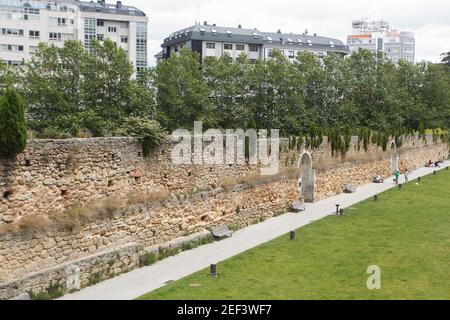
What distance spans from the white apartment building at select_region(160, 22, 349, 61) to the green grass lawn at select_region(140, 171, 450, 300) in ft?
163

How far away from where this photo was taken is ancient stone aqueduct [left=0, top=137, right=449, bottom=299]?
1307 cm

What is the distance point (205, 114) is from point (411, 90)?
3485 centimetres

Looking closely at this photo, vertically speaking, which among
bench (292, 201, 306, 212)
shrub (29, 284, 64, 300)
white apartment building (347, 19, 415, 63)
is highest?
white apartment building (347, 19, 415, 63)

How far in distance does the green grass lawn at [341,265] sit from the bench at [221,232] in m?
1.98

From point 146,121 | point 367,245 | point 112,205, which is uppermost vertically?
point 146,121

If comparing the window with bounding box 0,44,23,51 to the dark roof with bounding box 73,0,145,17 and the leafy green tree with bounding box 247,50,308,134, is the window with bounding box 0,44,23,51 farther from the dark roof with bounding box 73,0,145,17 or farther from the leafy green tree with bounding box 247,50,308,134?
the leafy green tree with bounding box 247,50,308,134


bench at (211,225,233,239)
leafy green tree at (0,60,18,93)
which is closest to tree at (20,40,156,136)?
leafy green tree at (0,60,18,93)

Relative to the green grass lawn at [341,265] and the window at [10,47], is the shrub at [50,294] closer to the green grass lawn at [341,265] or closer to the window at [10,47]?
the green grass lawn at [341,265]

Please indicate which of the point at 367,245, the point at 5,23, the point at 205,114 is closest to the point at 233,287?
the point at 367,245

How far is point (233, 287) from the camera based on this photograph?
14.0 metres

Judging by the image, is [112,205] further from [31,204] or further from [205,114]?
[205,114]

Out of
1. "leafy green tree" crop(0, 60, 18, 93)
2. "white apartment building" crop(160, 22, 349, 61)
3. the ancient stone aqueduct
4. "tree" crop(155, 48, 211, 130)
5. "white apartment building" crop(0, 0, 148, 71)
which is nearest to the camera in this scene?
the ancient stone aqueduct

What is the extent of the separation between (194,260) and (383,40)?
164080mm

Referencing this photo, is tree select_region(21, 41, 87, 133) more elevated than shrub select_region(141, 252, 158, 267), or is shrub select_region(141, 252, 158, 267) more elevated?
tree select_region(21, 41, 87, 133)
